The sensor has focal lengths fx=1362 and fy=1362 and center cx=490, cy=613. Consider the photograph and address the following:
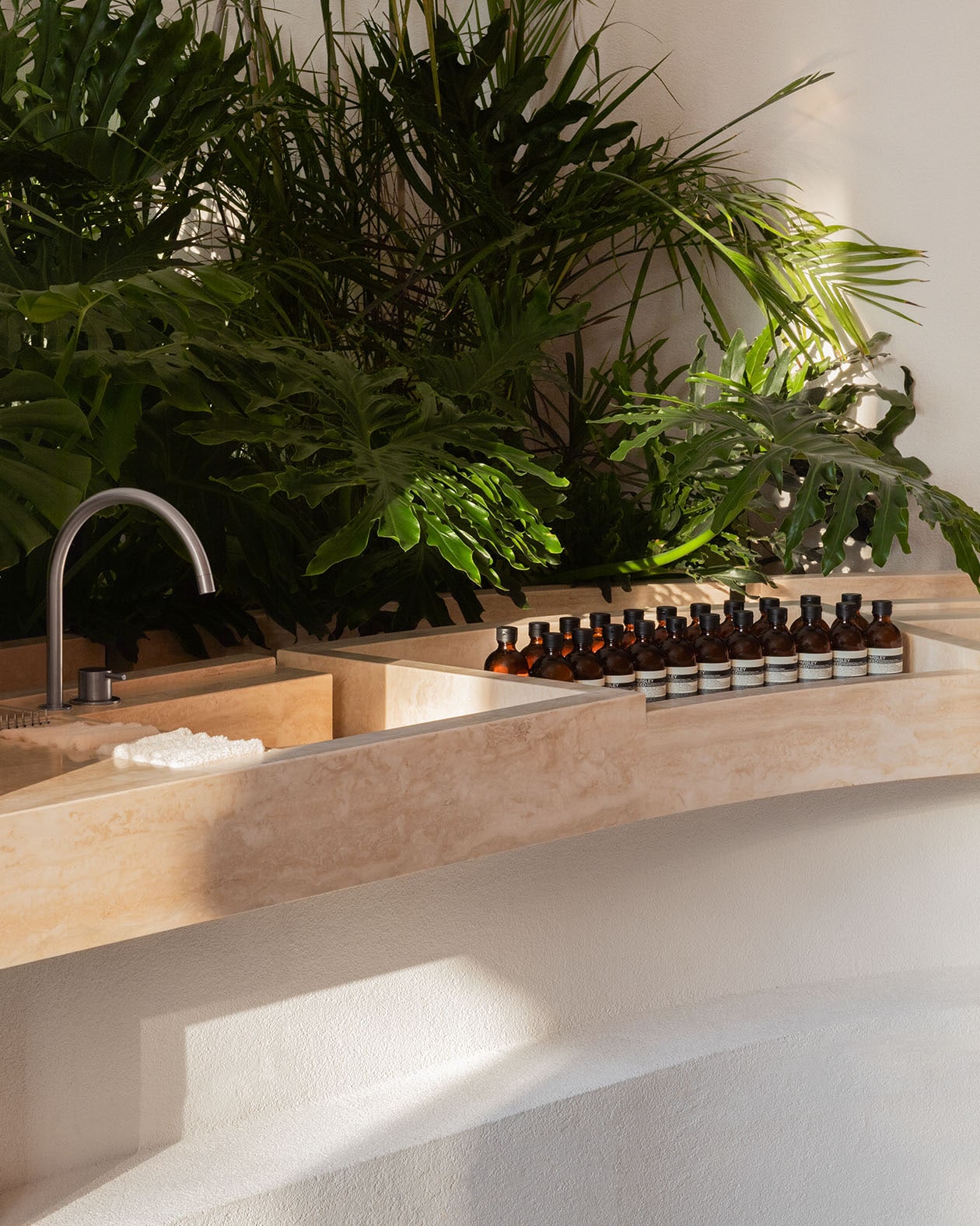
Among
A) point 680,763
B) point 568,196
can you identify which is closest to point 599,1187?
point 680,763

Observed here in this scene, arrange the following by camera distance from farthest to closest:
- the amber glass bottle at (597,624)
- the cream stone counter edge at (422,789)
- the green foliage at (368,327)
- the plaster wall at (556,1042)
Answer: the amber glass bottle at (597,624), the green foliage at (368,327), the plaster wall at (556,1042), the cream stone counter edge at (422,789)

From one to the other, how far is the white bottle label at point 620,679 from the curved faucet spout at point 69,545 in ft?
2.22

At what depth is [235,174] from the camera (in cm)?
334

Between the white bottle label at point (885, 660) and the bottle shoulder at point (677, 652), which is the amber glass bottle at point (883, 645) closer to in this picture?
the white bottle label at point (885, 660)

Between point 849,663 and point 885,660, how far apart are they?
0.07 meters

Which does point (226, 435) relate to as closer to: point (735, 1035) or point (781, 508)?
point (735, 1035)

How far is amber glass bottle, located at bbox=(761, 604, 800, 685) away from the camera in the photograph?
2.25 meters

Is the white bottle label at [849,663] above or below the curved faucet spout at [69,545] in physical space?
below

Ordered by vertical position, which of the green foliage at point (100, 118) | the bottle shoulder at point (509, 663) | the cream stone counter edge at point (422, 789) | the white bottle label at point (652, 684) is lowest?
the cream stone counter edge at point (422, 789)

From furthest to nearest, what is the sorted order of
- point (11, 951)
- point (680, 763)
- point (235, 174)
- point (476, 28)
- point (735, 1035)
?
1. point (476, 28)
2. point (235, 174)
3. point (735, 1035)
4. point (680, 763)
5. point (11, 951)

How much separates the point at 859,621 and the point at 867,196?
182 cm

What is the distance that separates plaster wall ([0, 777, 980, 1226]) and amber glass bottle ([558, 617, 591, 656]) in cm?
30

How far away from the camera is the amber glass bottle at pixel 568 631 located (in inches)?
85.5

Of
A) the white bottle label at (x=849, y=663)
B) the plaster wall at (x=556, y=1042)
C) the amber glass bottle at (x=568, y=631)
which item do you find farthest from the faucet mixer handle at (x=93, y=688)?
the white bottle label at (x=849, y=663)
